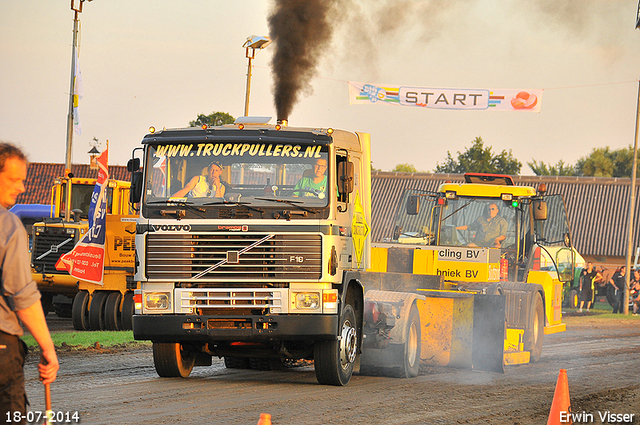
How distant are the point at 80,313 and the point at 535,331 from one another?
10341 mm

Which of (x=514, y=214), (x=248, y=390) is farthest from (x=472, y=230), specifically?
(x=248, y=390)

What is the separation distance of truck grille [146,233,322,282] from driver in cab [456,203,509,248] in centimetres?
657

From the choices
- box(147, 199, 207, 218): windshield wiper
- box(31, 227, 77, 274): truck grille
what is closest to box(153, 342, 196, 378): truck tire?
box(147, 199, 207, 218): windshield wiper

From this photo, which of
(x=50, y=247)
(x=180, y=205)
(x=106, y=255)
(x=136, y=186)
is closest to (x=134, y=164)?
(x=136, y=186)

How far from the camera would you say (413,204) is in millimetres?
15453

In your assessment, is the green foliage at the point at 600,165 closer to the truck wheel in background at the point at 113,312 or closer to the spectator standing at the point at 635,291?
the spectator standing at the point at 635,291

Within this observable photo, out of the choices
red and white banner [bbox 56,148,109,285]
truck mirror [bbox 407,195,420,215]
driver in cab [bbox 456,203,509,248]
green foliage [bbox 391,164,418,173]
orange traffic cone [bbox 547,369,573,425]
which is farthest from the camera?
green foliage [bbox 391,164,418,173]

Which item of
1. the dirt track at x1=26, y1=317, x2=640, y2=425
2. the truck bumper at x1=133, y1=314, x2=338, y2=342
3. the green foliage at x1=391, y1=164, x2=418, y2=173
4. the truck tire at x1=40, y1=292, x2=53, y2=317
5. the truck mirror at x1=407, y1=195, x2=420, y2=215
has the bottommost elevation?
the truck tire at x1=40, y1=292, x2=53, y2=317

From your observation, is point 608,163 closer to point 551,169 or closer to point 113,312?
point 551,169

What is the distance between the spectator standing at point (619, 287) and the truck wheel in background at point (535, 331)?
55.5 feet

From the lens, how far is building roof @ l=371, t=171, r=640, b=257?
47.1 metres

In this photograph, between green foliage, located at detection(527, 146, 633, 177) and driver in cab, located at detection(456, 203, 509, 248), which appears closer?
driver in cab, located at detection(456, 203, 509, 248)

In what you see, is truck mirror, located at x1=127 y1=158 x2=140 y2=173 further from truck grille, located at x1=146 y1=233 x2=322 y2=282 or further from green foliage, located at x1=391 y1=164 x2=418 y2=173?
green foliage, located at x1=391 y1=164 x2=418 y2=173

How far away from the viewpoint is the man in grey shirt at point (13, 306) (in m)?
4.59
